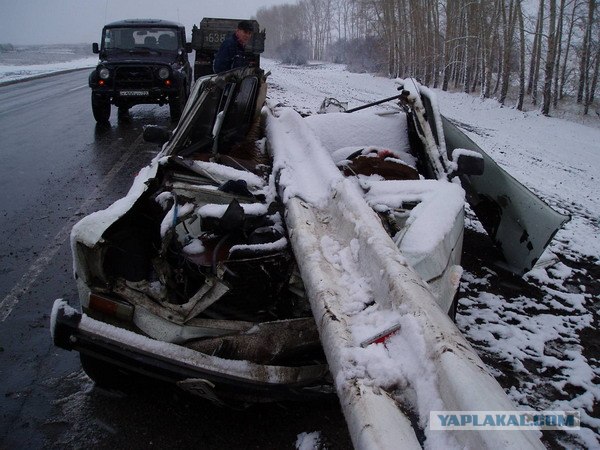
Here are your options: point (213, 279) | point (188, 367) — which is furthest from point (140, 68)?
point (188, 367)

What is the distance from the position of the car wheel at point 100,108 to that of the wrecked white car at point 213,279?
7582mm

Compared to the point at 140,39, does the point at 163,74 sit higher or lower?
lower

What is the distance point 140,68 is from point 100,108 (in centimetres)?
122

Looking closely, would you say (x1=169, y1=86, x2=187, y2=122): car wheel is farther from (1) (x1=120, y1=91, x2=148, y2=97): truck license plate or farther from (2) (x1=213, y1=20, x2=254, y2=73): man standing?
(2) (x1=213, y1=20, x2=254, y2=73): man standing

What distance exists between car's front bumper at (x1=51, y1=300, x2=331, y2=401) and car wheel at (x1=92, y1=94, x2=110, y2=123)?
8516mm

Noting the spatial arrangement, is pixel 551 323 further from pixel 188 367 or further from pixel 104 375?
pixel 104 375

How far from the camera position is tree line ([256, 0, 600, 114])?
61.1ft

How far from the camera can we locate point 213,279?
79.8 inches

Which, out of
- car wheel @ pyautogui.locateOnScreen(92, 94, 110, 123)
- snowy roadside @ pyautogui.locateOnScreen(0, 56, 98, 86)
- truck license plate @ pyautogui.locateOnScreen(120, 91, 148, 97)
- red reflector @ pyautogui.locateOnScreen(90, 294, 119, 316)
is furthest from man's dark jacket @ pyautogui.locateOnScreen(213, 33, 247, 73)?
snowy roadside @ pyautogui.locateOnScreen(0, 56, 98, 86)

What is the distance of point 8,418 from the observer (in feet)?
7.00

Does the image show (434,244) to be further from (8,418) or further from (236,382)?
(8,418)

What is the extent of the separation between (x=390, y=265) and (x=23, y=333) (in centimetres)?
239

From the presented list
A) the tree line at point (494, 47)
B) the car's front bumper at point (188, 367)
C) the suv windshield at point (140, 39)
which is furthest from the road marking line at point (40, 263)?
the tree line at point (494, 47)

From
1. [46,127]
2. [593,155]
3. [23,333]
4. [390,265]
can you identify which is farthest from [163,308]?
[593,155]
